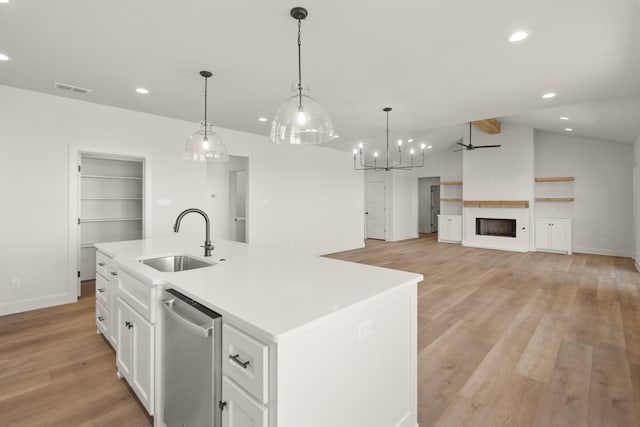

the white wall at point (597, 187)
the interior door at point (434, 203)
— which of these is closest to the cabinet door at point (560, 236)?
the white wall at point (597, 187)

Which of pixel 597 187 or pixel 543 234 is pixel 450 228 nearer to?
pixel 543 234

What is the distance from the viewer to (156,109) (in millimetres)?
4316

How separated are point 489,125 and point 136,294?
8113mm

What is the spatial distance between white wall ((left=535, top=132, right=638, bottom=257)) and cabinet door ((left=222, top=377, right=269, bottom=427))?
30.5 feet

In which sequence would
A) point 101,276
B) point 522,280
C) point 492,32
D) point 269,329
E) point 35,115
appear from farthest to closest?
point 522,280 < point 35,115 < point 101,276 < point 492,32 < point 269,329

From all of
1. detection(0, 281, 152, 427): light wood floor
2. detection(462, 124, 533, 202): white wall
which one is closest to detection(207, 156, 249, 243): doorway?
detection(0, 281, 152, 427): light wood floor

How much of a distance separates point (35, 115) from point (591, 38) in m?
5.68

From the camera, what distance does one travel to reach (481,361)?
2455mm

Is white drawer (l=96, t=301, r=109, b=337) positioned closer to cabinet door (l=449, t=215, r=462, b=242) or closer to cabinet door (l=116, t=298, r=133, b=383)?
cabinet door (l=116, t=298, r=133, b=383)

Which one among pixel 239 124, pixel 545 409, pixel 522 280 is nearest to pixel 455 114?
pixel 522 280

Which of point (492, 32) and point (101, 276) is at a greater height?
point (492, 32)

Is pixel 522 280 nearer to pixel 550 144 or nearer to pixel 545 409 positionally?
pixel 545 409

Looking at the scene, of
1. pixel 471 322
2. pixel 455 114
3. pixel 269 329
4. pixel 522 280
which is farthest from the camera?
pixel 522 280

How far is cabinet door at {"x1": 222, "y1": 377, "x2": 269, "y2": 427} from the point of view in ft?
3.43
